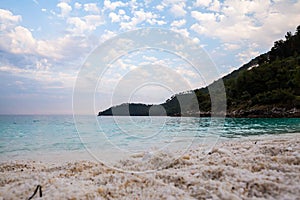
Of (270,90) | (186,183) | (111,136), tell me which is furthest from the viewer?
(270,90)

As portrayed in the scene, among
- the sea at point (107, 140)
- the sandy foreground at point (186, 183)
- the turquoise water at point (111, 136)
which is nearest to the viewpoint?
the sandy foreground at point (186, 183)

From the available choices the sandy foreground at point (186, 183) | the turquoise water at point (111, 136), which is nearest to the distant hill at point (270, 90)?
the turquoise water at point (111, 136)

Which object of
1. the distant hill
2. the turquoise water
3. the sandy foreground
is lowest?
the turquoise water

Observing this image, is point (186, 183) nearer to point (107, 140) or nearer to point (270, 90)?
point (107, 140)

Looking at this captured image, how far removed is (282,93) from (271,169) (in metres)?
59.1

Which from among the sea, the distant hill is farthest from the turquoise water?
the distant hill

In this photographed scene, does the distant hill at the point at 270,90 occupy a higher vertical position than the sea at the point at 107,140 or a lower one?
higher

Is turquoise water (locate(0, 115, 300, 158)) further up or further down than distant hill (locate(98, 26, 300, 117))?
further down

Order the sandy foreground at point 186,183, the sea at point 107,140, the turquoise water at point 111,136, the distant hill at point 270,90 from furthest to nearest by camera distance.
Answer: the distant hill at point 270,90 → the turquoise water at point 111,136 → the sea at point 107,140 → the sandy foreground at point 186,183

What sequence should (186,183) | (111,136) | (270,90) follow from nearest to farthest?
(186,183), (111,136), (270,90)

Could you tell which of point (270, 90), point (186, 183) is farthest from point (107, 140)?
point (270, 90)

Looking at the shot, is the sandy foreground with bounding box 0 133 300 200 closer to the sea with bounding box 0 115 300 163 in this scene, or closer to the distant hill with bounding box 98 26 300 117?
the sea with bounding box 0 115 300 163

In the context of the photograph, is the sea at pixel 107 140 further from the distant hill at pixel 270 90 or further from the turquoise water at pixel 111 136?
the distant hill at pixel 270 90

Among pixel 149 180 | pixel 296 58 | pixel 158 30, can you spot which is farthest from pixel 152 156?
pixel 296 58
